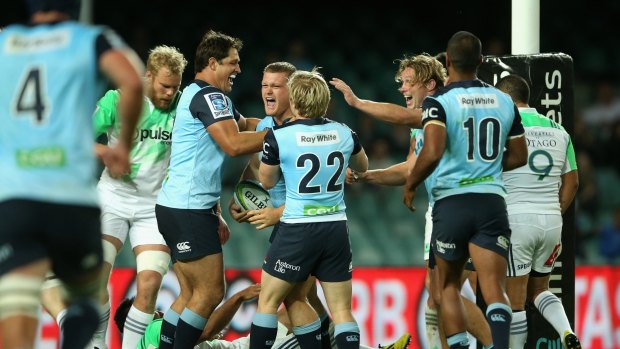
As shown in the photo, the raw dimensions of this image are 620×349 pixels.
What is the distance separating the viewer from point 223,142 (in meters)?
6.36

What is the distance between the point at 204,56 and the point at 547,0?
10748 millimetres

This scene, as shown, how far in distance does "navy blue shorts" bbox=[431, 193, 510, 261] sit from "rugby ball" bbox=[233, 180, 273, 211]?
1.23m

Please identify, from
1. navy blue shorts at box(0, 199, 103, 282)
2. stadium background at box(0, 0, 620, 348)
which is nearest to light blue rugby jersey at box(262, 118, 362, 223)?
navy blue shorts at box(0, 199, 103, 282)

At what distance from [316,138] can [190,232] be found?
39.2 inches

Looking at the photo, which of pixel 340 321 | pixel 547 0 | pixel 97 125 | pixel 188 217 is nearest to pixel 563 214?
pixel 340 321

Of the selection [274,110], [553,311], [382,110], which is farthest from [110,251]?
[553,311]

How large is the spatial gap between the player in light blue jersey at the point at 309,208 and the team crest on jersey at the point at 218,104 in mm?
398

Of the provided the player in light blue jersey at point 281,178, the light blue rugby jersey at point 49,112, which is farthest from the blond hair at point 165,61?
the light blue rugby jersey at point 49,112

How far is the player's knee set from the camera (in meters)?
4.16

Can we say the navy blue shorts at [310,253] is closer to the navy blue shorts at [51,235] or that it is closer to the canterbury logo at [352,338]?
the canterbury logo at [352,338]

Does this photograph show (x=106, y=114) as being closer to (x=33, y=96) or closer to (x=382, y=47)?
(x=33, y=96)

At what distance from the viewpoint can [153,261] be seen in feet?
23.2

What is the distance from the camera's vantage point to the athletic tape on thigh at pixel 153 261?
7062mm

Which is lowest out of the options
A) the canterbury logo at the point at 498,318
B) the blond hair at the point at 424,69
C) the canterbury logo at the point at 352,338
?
the canterbury logo at the point at 352,338
